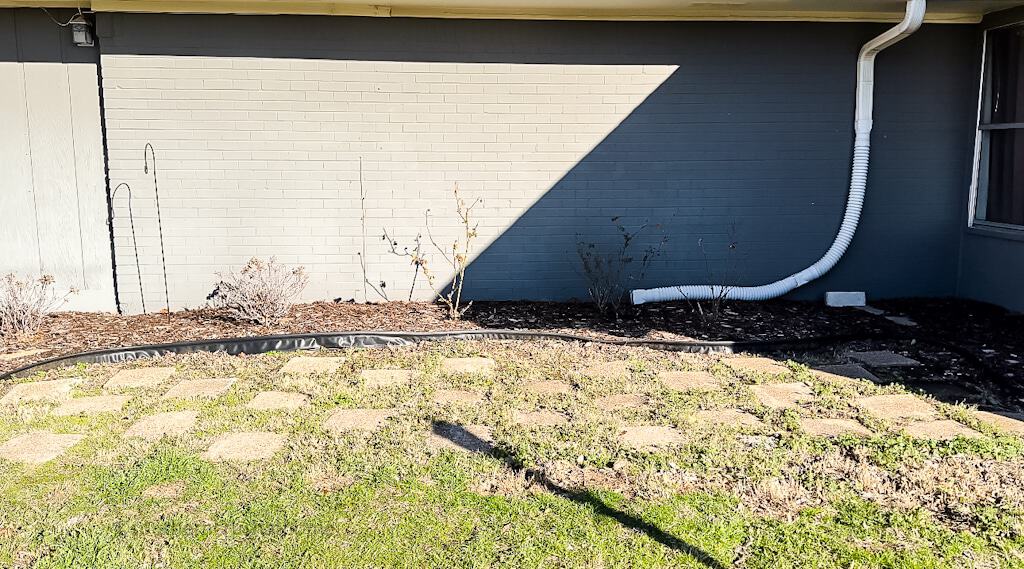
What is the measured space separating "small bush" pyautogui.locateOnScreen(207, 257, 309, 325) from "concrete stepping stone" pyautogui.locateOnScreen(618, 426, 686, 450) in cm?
324

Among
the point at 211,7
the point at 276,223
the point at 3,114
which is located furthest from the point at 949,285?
the point at 3,114

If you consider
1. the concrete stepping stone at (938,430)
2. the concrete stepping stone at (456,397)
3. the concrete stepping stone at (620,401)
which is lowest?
the concrete stepping stone at (938,430)

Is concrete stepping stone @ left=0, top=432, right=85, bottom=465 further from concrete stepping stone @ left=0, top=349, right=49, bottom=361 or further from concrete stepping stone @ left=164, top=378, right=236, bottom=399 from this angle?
concrete stepping stone @ left=0, top=349, right=49, bottom=361

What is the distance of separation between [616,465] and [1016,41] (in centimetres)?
551

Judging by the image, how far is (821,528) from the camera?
2.99 m

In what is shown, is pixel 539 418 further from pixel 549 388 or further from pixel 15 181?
pixel 15 181

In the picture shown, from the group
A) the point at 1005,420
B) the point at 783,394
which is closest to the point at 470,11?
the point at 783,394

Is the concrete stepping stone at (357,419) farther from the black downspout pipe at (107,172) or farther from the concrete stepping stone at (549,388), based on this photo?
the black downspout pipe at (107,172)

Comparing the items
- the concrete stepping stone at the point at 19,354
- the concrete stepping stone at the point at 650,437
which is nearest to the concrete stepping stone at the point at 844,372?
the concrete stepping stone at the point at 650,437

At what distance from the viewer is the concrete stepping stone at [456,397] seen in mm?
4406

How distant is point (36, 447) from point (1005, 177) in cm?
709

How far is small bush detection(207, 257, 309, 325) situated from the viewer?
6188 millimetres

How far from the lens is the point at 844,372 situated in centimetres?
500

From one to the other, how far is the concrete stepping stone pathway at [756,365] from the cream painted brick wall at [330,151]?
2.35m
